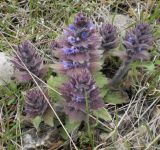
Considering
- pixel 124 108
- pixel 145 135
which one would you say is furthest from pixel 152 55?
pixel 145 135

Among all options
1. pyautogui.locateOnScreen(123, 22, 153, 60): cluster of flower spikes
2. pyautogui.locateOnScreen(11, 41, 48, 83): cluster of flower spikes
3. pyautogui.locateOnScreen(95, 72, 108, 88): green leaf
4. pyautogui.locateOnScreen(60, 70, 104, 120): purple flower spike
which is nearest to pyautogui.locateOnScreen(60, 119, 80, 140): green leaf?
pyautogui.locateOnScreen(60, 70, 104, 120): purple flower spike

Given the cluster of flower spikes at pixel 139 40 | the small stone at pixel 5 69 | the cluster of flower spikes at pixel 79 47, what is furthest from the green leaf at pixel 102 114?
the small stone at pixel 5 69

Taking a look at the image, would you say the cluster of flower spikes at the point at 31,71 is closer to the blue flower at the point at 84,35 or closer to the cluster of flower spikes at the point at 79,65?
the cluster of flower spikes at the point at 79,65

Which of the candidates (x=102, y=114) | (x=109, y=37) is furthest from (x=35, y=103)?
(x=109, y=37)

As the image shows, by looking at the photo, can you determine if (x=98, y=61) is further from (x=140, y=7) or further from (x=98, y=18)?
(x=140, y=7)

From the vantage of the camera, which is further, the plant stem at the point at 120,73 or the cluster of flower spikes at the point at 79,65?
the plant stem at the point at 120,73
